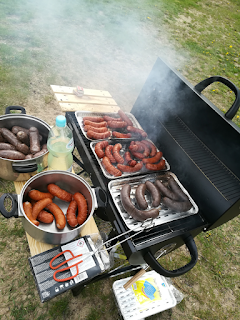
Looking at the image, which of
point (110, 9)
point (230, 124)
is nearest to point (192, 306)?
point (230, 124)

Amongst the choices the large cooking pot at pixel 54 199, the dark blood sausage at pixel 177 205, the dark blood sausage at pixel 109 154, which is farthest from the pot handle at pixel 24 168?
the dark blood sausage at pixel 177 205

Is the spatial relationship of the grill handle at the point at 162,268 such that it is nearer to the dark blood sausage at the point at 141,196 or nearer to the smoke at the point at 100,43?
the dark blood sausage at the point at 141,196

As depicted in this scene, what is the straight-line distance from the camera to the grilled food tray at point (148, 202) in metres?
2.21

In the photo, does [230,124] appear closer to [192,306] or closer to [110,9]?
[192,306]

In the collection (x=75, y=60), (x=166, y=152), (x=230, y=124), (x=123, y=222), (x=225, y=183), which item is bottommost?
(x=75, y=60)

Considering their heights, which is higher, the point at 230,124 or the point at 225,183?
the point at 230,124

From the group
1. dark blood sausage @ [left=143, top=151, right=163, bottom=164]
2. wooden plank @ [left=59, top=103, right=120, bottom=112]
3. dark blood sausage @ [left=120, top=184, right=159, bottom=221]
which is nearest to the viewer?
dark blood sausage @ [left=120, top=184, right=159, bottom=221]

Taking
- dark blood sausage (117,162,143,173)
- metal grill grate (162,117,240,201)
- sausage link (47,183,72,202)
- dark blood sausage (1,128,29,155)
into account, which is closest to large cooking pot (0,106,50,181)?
dark blood sausage (1,128,29,155)

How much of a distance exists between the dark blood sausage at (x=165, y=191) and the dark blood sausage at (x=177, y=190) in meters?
0.04

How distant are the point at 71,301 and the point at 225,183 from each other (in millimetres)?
2404

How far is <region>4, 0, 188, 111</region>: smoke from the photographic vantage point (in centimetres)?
654

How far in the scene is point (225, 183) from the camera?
2.25m

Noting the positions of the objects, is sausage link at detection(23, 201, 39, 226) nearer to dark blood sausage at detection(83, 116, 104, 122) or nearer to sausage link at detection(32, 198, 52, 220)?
sausage link at detection(32, 198, 52, 220)

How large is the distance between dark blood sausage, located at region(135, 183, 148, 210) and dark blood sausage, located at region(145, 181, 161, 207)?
0.07 metres
